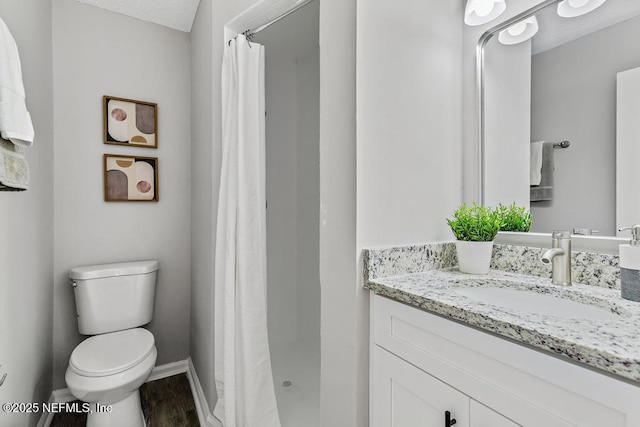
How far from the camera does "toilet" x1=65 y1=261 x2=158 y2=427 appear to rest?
4.88ft

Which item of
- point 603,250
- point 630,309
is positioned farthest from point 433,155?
point 630,309

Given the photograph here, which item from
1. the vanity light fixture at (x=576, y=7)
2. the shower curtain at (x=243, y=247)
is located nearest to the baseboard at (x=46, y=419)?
the shower curtain at (x=243, y=247)

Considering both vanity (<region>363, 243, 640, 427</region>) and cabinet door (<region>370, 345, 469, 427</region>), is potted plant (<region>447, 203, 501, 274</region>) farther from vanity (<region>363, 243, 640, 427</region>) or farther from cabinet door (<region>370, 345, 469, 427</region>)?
cabinet door (<region>370, 345, 469, 427</region>)

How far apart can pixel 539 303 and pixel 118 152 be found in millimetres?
2416

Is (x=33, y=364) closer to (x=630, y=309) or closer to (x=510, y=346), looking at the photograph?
(x=510, y=346)

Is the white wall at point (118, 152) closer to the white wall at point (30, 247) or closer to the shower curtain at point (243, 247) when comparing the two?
the white wall at point (30, 247)

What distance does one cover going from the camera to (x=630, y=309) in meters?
0.72

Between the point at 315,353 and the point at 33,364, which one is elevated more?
the point at 33,364

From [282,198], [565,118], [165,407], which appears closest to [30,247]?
[165,407]

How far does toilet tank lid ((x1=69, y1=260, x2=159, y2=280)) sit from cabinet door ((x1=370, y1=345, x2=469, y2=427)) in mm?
1661

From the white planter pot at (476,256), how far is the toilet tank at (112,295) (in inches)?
72.7

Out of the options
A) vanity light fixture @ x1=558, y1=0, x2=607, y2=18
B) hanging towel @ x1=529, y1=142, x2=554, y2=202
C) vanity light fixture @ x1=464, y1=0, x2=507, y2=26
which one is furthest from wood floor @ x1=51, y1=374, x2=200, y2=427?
vanity light fixture @ x1=558, y1=0, x2=607, y2=18

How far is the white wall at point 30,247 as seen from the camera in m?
1.22

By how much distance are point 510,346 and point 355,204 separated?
1.68 ft
